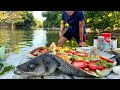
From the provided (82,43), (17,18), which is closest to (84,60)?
(82,43)

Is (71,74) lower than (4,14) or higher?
lower

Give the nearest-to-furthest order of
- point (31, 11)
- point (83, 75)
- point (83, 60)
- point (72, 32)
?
point (83, 75)
point (83, 60)
point (31, 11)
point (72, 32)

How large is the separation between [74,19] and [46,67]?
81 cm

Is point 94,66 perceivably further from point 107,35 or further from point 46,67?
point 107,35

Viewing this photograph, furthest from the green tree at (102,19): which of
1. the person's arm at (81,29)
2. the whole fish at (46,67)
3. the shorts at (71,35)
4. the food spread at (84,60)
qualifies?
the whole fish at (46,67)

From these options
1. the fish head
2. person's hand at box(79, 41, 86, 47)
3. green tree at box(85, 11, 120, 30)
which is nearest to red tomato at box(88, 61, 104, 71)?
the fish head

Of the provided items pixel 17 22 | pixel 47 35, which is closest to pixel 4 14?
pixel 17 22

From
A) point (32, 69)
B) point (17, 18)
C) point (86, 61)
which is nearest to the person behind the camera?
point (32, 69)

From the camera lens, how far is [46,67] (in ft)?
7.83

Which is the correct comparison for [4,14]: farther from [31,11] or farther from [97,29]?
[97,29]

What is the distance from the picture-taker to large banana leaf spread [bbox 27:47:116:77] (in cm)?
242

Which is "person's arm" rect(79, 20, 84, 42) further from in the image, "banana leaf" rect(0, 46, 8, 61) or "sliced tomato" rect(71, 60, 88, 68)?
"banana leaf" rect(0, 46, 8, 61)
